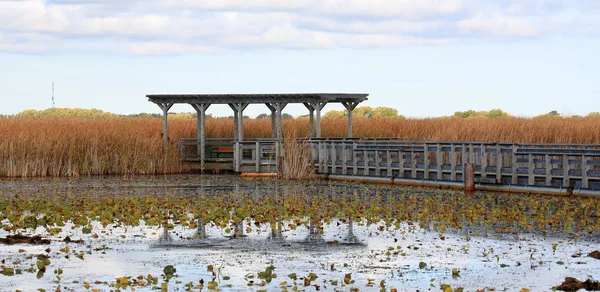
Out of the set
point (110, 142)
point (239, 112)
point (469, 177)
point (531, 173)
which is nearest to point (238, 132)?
point (239, 112)

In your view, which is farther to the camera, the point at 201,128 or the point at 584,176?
the point at 201,128

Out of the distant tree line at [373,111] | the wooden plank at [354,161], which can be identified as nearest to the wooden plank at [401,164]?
the wooden plank at [354,161]

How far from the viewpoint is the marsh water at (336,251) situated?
37.4 ft

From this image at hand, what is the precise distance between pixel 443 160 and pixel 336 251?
60.9 ft

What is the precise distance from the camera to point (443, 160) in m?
32.0

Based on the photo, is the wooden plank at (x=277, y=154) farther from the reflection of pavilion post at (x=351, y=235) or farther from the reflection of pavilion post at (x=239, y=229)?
the reflection of pavilion post at (x=351, y=235)

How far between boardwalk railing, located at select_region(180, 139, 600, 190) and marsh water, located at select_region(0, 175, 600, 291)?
308 centimetres

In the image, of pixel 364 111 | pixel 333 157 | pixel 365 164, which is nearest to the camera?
pixel 365 164

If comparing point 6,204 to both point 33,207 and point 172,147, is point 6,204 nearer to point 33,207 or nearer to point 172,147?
point 33,207

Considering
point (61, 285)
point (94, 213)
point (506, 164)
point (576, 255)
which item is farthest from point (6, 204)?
point (506, 164)

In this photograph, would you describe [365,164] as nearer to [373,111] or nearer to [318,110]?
[318,110]

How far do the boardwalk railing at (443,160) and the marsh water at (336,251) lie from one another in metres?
3.08

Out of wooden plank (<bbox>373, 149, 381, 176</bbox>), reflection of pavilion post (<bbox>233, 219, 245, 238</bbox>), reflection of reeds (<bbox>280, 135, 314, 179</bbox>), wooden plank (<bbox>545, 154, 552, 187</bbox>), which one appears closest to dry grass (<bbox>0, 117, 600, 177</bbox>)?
reflection of reeds (<bbox>280, 135, 314, 179</bbox>)

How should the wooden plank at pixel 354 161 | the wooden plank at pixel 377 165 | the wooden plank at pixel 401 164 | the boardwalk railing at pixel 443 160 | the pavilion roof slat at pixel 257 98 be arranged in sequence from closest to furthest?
the boardwalk railing at pixel 443 160 → the wooden plank at pixel 401 164 → the wooden plank at pixel 377 165 → the wooden plank at pixel 354 161 → the pavilion roof slat at pixel 257 98
